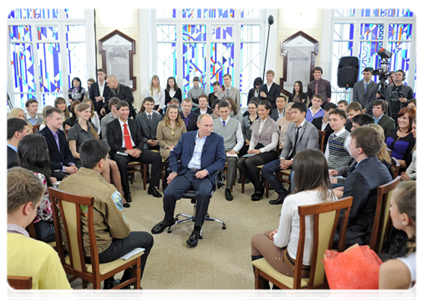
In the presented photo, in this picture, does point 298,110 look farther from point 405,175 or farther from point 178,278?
point 178,278

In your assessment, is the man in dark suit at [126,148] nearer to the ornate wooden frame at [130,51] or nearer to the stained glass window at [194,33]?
the ornate wooden frame at [130,51]

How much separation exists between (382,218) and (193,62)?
258 inches

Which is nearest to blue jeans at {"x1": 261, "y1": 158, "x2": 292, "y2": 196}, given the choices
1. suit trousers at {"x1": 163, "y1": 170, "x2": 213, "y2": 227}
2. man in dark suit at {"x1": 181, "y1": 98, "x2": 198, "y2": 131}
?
suit trousers at {"x1": 163, "y1": 170, "x2": 213, "y2": 227}

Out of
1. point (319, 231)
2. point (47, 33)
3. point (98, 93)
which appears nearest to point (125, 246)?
point (319, 231)

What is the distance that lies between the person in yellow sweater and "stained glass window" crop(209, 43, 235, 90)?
22.4 ft

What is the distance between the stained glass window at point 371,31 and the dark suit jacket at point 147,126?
546cm

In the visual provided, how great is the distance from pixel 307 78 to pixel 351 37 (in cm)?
144

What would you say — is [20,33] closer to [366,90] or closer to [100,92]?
[100,92]

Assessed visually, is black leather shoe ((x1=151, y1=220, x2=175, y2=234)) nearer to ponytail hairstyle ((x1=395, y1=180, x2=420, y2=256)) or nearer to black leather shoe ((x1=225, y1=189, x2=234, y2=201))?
black leather shoe ((x1=225, y1=189, x2=234, y2=201))

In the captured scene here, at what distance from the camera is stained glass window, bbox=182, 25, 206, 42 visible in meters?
7.63

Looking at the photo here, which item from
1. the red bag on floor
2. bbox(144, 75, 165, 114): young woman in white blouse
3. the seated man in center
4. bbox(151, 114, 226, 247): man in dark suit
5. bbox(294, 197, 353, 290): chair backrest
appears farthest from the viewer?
bbox(144, 75, 165, 114): young woman in white blouse

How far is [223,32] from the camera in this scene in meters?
7.63

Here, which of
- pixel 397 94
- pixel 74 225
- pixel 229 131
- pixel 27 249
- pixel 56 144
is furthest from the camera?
pixel 397 94

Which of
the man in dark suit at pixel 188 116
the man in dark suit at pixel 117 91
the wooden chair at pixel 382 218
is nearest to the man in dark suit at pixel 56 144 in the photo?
the man in dark suit at pixel 188 116
